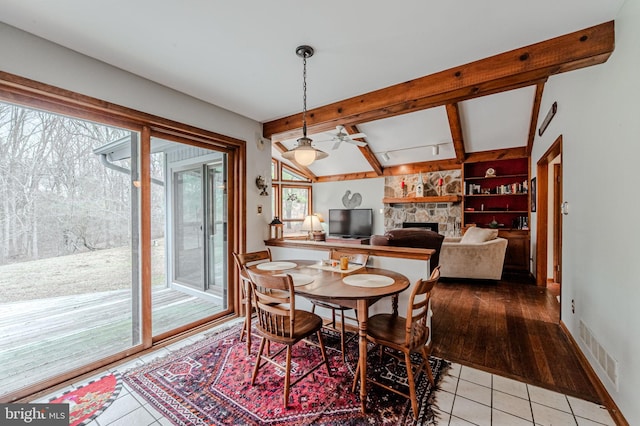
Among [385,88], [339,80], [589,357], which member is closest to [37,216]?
[339,80]

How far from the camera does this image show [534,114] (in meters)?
4.57

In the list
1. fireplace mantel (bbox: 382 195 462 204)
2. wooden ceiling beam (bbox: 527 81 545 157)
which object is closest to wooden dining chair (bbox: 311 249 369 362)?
wooden ceiling beam (bbox: 527 81 545 157)

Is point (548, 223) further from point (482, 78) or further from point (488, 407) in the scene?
point (488, 407)

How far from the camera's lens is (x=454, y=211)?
6.59m

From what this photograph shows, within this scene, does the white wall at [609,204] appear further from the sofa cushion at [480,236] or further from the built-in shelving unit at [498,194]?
the built-in shelving unit at [498,194]

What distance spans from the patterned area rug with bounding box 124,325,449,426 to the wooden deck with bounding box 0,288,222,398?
0.47m

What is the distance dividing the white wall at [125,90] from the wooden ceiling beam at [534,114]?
406cm

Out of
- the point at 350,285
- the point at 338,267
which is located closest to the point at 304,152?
the point at 338,267

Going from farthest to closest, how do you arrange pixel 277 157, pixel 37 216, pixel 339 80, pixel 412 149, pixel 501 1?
1. pixel 277 157
2. pixel 412 149
3. pixel 339 80
4. pixel 37 216
5. pixel 501 1

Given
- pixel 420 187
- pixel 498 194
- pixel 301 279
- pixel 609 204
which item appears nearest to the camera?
pixel 609 204

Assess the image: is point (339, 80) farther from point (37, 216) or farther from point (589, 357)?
point (589, 357)

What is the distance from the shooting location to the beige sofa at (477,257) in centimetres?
470

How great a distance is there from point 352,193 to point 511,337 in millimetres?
5840

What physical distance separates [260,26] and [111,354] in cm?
295
